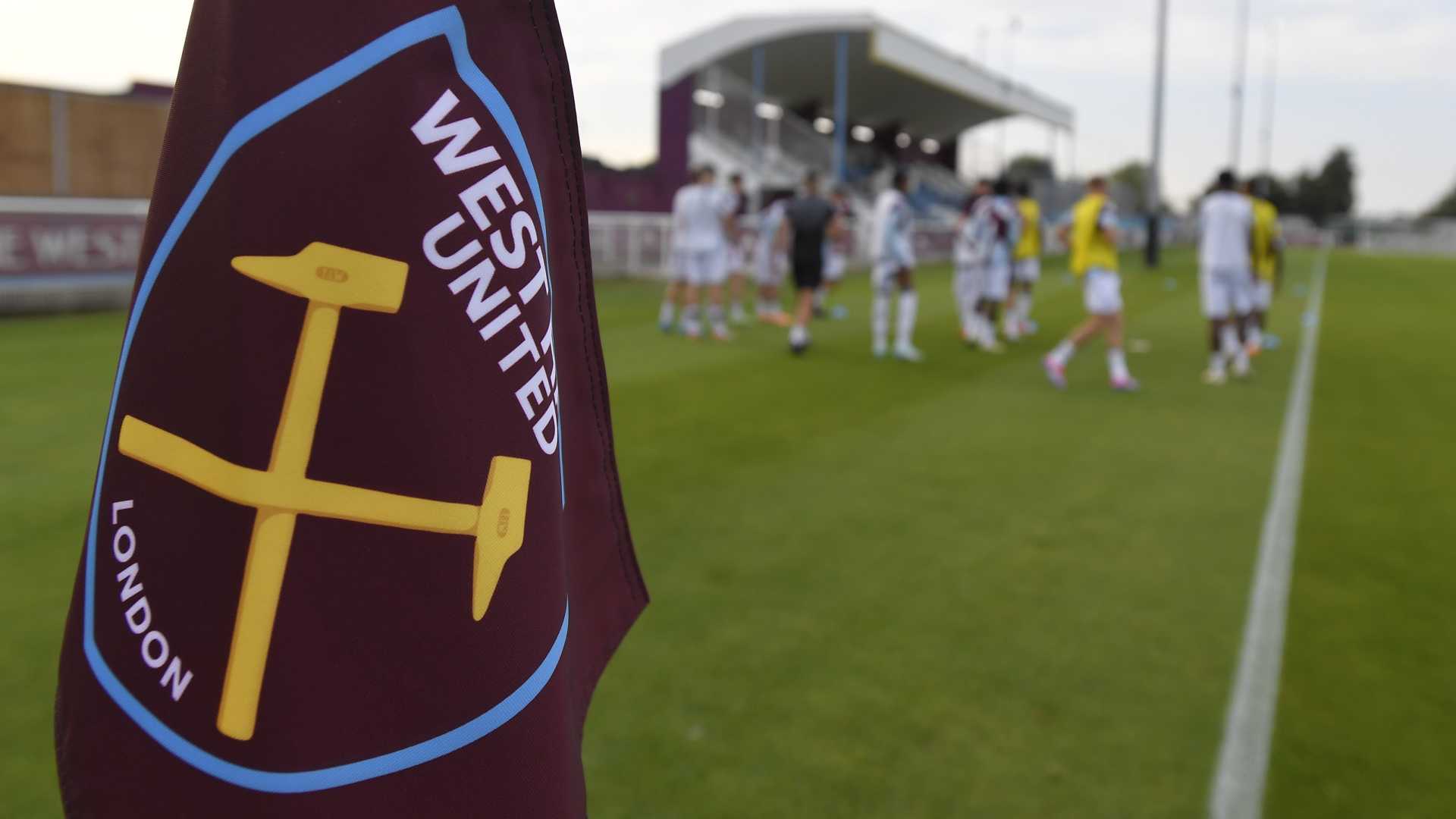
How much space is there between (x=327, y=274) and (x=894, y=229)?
36.4 feet

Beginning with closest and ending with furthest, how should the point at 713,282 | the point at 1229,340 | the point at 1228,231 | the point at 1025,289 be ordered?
1. the point at 1228,231
2. the point at 1229,340
3. the point at 713,282
4. the point at 1025,289

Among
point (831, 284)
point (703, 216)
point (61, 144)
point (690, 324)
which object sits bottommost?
point (690, 324)

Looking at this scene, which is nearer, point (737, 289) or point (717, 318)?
point (717, 318)

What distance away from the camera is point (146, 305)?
0.99 metres

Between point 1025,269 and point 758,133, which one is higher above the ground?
point 758,133

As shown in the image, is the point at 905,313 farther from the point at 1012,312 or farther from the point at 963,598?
the point at 963,598

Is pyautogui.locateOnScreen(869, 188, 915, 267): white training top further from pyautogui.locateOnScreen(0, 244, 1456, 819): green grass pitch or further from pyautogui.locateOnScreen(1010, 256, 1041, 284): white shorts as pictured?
pyautogui.locateOnScreen(1010, 256, 1041, 284): white shorts

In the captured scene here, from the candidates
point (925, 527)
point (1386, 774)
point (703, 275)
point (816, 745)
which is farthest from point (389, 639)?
point (703, 275)

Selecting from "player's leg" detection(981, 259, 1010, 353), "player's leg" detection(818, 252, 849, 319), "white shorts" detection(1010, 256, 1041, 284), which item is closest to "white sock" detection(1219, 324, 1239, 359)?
"player's leg" detection(981, 259, 1010, 353)

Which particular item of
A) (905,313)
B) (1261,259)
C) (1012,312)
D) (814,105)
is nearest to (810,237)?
(905,313)

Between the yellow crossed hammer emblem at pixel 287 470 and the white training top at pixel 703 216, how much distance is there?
1238cm

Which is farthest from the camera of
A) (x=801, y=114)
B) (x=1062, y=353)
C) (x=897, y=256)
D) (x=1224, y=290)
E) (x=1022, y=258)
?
(x=801, y=114)

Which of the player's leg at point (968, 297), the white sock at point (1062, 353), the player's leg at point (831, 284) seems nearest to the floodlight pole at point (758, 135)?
the player's leg at point (831, 284)

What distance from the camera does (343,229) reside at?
947 millimetres
